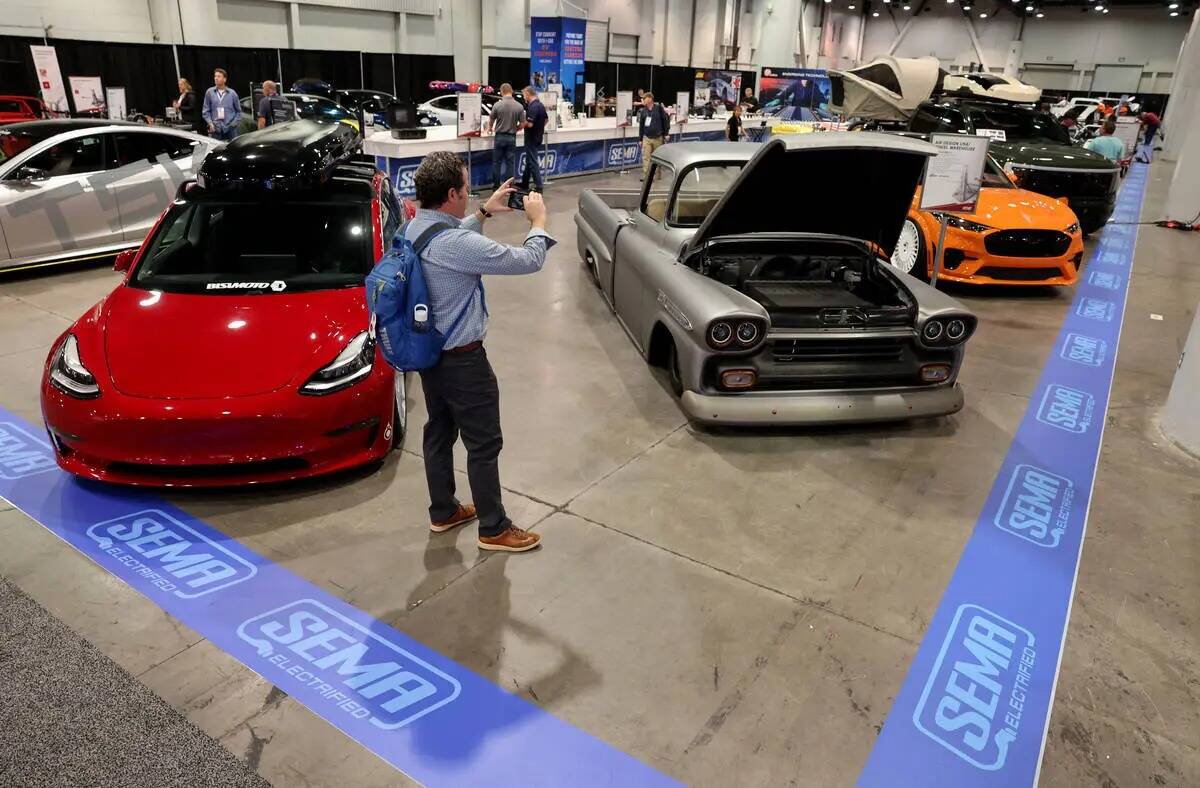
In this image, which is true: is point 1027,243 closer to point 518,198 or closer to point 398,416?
point 518,198

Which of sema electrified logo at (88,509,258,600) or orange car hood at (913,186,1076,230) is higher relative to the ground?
orange car hood at (913,186,1076,230)

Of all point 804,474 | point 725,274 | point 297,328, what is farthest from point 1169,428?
point 297,328

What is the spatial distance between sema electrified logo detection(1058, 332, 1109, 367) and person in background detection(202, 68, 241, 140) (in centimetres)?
1143

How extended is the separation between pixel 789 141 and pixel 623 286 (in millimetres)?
2064

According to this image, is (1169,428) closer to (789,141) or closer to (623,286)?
(789,141)

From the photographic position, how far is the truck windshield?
18.2ft

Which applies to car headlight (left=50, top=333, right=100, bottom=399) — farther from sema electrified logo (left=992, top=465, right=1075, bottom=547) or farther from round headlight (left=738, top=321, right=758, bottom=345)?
sema electrified logo (left=992, top=465, right=1075, bottom=547)

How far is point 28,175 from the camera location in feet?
22.5

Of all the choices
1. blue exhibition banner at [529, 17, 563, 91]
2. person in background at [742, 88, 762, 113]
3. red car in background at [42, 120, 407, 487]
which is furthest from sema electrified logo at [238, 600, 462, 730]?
person in background at [742, 88, 762, 113]

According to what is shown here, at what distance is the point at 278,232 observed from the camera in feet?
14.8

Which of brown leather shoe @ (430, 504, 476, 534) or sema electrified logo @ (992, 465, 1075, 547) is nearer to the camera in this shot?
brown leather shoe @ (430, 504, 476, 534)

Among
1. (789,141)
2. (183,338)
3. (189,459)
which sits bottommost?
(189,459)

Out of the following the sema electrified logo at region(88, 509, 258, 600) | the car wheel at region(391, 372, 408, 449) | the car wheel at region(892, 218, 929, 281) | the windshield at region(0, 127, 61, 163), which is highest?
the windshield at region(0, 127, 61, 163)

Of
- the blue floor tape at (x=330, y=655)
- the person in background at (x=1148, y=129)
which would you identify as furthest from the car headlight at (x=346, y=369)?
the person in background at (x=1148, y=129)
